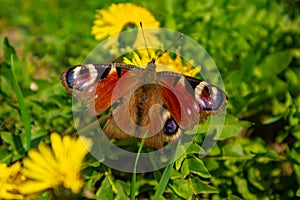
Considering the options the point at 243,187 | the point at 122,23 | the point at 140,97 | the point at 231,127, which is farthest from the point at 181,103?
the point at 122,23

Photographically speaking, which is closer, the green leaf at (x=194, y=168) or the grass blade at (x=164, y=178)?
the grass blade at (x=164, y=178)

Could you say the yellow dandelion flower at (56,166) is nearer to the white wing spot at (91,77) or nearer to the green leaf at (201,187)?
the white wing spot at (91,77)

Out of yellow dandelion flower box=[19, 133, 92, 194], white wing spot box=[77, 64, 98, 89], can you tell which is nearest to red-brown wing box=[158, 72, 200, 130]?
white wing spot box=[77, 64, 98, 89]

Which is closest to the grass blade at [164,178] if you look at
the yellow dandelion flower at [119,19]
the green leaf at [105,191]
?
the green leaf at [105,191]

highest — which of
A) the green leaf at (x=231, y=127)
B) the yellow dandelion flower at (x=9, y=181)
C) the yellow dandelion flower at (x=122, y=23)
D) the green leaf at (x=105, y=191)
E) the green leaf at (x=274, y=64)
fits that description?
the yellow dandelion flower at (x=122, y=23)

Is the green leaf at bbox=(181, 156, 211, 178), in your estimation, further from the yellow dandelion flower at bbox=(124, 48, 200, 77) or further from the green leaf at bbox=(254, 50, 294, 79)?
the green leaf at bbox=(254, 50, 294, 79)

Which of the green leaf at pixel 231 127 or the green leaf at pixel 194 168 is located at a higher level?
the green leaf at pixel 231 127

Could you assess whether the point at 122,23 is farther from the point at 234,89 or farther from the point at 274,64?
the point at 274,64
